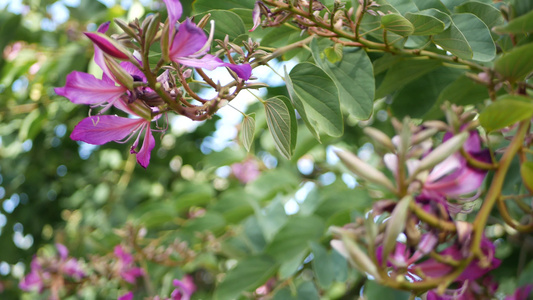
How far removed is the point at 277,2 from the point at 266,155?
1.47 m

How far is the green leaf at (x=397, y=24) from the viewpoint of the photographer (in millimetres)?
533

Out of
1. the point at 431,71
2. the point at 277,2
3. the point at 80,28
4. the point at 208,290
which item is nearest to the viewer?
the point at 277,2

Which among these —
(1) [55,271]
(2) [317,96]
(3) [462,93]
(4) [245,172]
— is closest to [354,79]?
(2) [317,96]

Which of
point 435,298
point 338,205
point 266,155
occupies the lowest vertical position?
point 266,155

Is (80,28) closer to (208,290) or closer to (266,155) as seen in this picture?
(266,155)

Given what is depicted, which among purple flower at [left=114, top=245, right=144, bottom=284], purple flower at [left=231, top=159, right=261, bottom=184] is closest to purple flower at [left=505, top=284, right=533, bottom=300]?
purple flower at [left=114, top=245, right=144, bottom=284]

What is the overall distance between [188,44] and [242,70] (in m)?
0.05

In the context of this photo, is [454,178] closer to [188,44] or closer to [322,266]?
[188,44]

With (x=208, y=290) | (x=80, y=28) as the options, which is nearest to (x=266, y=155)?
(x=208, y=290)

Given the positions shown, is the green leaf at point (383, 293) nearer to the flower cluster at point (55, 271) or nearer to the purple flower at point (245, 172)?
the flower cluster at point (55, 271)

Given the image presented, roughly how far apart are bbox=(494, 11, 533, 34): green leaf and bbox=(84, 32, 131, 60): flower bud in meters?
0.33

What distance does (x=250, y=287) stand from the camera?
909 mm

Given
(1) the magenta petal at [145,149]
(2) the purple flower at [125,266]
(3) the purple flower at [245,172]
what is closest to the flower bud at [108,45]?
(1) the magenta petal at [145,149]

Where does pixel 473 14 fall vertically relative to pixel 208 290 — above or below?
above
